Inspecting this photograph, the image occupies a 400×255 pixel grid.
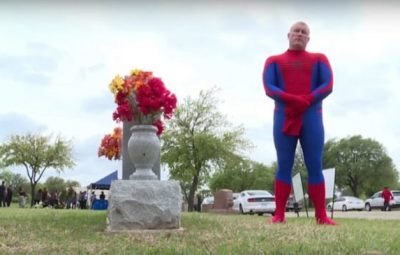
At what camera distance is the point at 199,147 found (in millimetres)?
38312

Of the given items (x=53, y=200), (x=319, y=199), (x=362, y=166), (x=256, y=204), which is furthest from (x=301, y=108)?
(x=362, y=166)

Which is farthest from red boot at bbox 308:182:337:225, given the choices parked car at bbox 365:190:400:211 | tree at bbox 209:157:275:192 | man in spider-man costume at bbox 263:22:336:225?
tree at bbox 209:157:275:192

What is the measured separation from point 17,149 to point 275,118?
4440 cm

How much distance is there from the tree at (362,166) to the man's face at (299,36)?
193 ft

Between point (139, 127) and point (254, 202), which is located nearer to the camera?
point (139, 127)

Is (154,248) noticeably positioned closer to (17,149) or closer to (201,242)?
(201,242)

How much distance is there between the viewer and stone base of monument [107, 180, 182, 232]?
288 inches

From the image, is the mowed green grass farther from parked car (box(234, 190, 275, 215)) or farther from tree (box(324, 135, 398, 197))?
tree (box(324, 135, 398, 197))

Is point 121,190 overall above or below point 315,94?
below

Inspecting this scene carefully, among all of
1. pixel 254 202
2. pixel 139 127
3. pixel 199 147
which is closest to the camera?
pixel 139 127

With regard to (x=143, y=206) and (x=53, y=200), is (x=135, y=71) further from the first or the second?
(x=53, y=200)

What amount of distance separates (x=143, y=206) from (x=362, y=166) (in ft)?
203

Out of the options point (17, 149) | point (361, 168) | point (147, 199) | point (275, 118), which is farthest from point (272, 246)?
point (361, 168)

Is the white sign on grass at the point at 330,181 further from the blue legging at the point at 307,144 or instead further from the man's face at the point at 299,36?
the man's face at the point at 299,36
